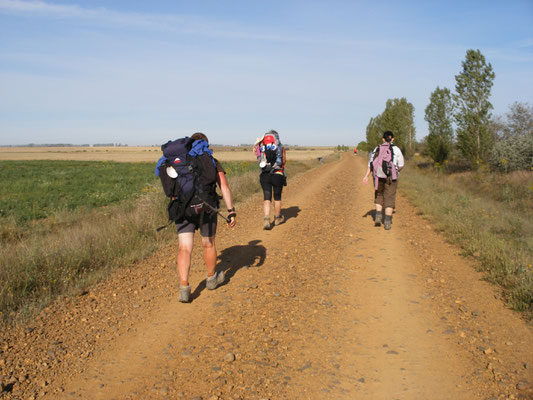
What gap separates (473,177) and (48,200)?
21.2 metres

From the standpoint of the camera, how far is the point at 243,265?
19.1ft

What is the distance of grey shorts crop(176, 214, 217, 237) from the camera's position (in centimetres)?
452

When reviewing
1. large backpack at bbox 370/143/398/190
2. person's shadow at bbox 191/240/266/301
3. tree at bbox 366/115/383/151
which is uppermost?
tree at bbox 366/115/383/151

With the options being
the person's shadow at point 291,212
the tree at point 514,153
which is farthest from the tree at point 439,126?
the person's shadow at point 291,212

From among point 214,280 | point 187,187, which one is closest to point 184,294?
point 214,280

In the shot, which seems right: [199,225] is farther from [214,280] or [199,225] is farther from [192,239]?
[214,280]

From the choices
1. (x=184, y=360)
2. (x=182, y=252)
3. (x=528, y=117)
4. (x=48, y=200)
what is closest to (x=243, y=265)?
(x=182, y=252)

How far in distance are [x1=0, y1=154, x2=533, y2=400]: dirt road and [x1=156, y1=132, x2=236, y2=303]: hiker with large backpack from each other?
25.5 inches

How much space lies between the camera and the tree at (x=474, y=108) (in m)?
22.2

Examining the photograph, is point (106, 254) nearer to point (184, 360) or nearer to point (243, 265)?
point (243, 265)

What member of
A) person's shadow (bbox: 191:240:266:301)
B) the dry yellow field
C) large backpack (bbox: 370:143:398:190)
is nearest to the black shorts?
person's shadow (bbox: 191:240:266:301)

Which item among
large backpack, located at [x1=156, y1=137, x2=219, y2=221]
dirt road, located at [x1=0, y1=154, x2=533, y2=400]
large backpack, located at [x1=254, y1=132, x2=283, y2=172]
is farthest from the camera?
large backpack, located at [x1=254, y1=132, x2=283, y2=172]

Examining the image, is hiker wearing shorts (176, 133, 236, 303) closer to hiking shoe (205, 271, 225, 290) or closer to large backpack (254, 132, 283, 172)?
hiking shoe (205, 271, 225, 290)

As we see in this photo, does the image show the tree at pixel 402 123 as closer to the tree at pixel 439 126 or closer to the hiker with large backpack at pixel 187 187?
the tree at pixel 439 126
